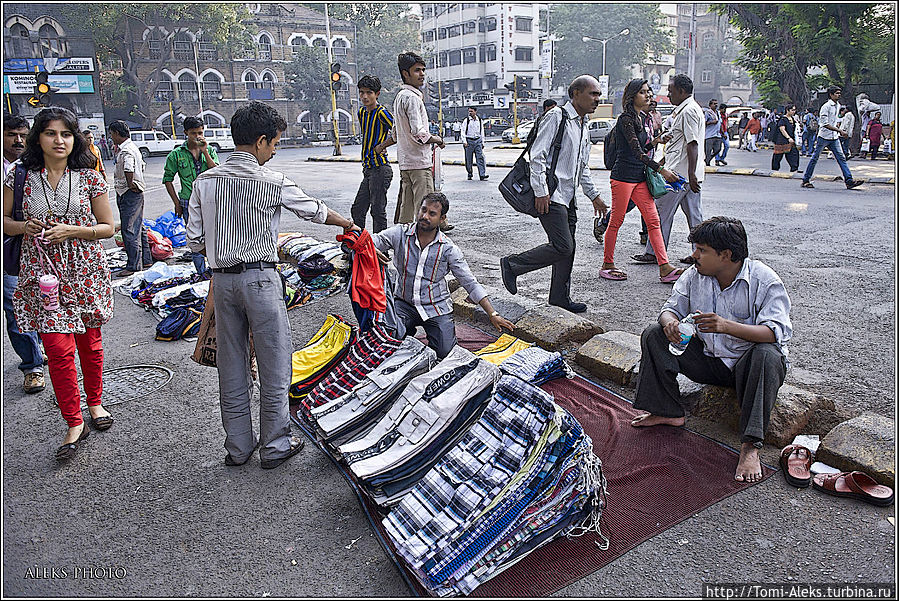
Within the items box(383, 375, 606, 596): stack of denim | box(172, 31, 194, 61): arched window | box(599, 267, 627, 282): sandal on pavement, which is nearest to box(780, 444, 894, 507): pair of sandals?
box(383, 375, 606, 596): stack of denim

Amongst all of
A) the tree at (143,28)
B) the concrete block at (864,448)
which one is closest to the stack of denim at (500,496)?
the concrete block at (864,448)

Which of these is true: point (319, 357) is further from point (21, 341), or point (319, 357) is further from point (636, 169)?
point (636, 169)

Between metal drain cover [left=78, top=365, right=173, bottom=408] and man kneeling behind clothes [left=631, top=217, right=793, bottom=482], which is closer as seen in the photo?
man kneeling behind clothes [left=631, top=217, right=793, bottom=482]

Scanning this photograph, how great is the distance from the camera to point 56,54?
37.2m

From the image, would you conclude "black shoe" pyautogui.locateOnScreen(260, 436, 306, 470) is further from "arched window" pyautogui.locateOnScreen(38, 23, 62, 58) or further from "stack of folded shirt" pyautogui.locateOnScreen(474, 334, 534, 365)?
"arched window" pyautogui.locateOnScreen(38, 23, 62, 58)

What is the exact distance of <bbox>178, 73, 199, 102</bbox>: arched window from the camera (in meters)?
43.8

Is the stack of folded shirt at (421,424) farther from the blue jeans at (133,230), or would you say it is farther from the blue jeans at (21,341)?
the blue jeans at (133,230)

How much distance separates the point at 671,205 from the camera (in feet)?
22.4

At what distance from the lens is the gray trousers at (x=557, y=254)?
5410 mm

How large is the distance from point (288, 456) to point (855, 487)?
111 inches

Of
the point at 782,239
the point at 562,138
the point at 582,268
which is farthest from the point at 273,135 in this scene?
the point at 782,239

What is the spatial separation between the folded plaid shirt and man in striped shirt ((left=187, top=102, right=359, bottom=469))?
33 cm

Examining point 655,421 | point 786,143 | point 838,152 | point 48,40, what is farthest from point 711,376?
point 48,40

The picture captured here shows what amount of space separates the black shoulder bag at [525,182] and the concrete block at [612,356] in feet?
4.43
